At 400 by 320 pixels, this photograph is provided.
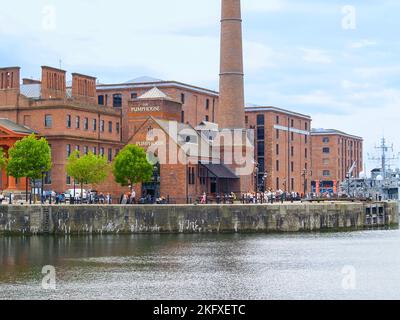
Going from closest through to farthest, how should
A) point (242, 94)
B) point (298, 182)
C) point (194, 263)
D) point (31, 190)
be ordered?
point (194, 263) < point (31, 190) < point (242, 94) < point (298, 182)

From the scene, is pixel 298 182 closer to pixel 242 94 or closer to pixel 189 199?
pixel 242 94

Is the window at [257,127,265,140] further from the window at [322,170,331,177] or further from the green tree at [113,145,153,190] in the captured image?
the green tree at [113,145,153,190]

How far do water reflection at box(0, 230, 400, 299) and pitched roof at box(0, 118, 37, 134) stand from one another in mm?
24678

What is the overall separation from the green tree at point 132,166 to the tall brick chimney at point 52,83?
655 inches

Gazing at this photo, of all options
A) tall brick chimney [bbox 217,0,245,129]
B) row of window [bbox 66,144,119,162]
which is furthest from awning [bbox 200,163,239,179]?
row of window [bbox 66,144,119,162]

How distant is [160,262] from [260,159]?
3258 inches

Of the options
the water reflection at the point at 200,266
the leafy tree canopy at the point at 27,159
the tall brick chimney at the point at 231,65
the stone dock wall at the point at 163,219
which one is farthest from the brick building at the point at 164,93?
the water reflection at the point at 200,266

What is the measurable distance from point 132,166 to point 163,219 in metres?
13.8

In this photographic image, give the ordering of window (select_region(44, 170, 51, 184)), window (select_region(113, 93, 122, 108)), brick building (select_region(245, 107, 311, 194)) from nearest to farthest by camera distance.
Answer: window (select_region(44, 170, 51, 184))
window (select_region(113, 93, 122, 108))
brick building (select_region(245, 107, 311, 194))

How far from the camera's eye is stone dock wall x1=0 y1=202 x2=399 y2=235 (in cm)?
7119
